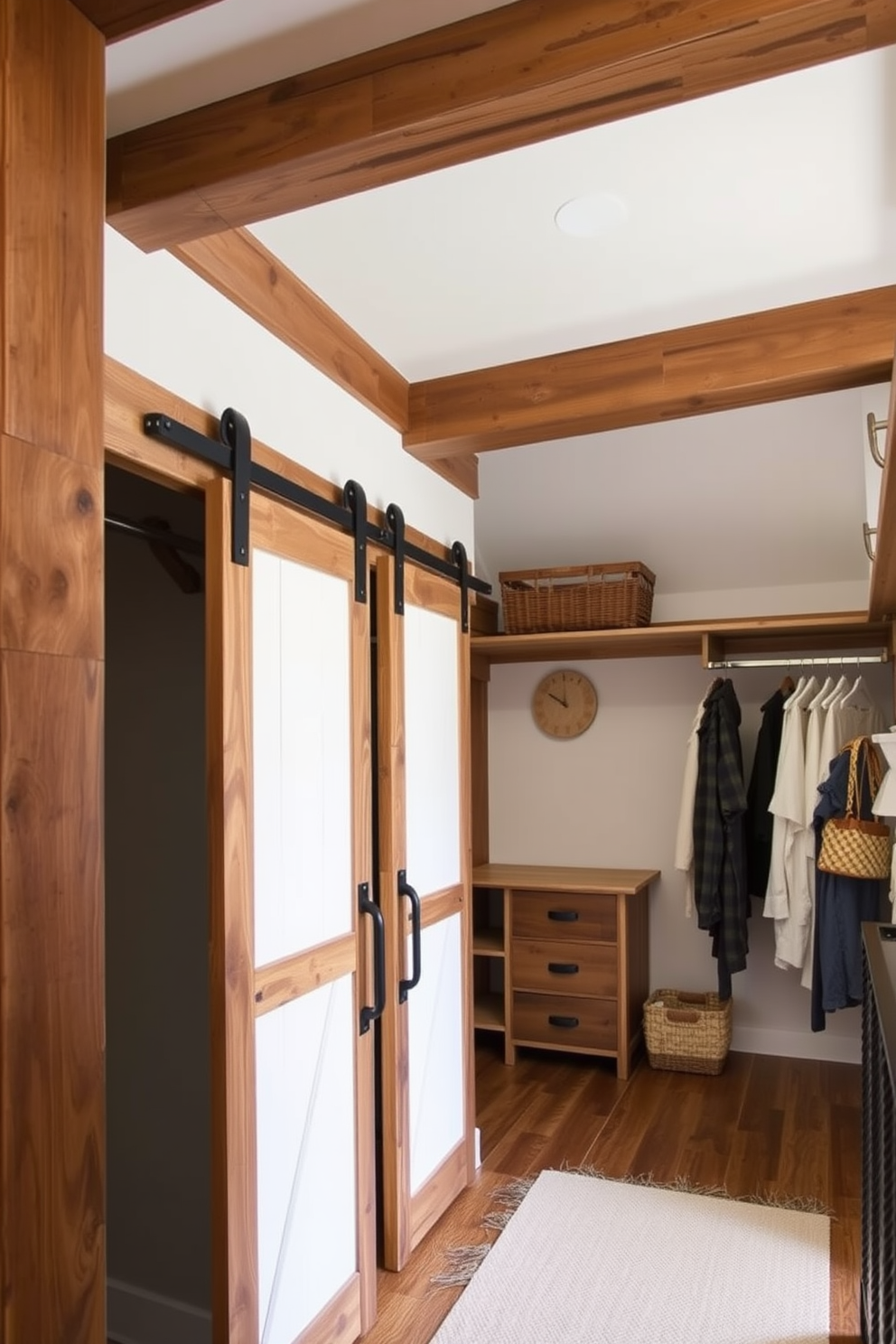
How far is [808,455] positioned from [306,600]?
237cm

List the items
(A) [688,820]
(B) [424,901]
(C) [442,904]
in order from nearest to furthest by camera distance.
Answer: (B) [424,901]
(C) [442,904]
(A) [688,820]

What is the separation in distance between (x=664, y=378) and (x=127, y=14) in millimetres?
1631

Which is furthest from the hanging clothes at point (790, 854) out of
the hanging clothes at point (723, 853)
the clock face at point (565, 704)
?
the clock face at point (565, 704)

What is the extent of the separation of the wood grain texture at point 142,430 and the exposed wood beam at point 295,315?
0.28 metres

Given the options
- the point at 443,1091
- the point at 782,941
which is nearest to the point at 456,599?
the point at 443,1091

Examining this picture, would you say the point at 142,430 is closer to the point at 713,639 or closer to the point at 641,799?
the point at 713,639

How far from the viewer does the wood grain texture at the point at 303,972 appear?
2.02 m

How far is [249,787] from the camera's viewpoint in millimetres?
1976

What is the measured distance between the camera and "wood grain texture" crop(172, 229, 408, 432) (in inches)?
79.2

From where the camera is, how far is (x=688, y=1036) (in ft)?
13.9

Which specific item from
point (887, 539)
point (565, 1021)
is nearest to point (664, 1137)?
point (565, 1021)

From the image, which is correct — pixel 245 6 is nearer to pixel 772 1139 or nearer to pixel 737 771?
pixel 737 771

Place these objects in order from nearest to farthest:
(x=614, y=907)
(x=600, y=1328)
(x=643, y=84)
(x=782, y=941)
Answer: (x=643, y=84)
(x=600, y=1328)
(x=782, y=941)
(x=614, y=907)

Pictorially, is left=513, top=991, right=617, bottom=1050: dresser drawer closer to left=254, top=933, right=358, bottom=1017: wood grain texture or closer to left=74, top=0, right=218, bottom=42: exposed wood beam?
left=254, top=933, right=358, bottom=1017: wood grain texture
